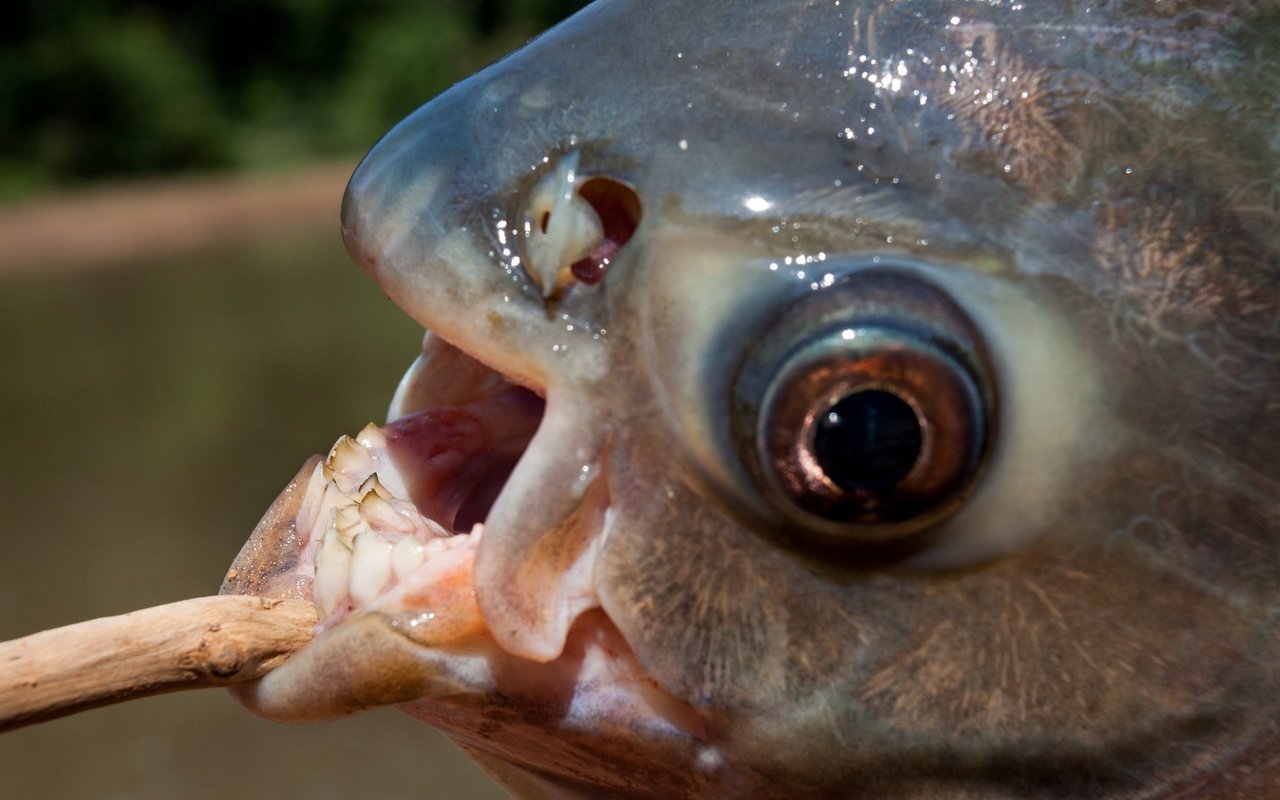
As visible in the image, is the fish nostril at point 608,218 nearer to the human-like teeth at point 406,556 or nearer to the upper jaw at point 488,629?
the upper jaw at point 488,629

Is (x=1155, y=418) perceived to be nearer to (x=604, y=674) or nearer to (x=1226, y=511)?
(x=1226, y=511)

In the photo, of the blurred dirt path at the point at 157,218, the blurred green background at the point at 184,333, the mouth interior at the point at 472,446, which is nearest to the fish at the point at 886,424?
the mouth interior at the point at 472,446

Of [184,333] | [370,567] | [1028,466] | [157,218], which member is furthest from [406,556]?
[157,218]

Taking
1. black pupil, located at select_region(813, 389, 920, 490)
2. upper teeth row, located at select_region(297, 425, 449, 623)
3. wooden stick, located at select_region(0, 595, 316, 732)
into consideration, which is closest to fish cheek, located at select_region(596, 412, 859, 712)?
black pupil, located at select_region(813, 389, 920, 490)

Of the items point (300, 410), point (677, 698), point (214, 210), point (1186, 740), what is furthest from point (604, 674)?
point (214, 210)

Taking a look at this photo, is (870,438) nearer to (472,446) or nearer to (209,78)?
(472,446)

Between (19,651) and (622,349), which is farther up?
(622,349)
